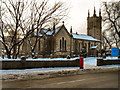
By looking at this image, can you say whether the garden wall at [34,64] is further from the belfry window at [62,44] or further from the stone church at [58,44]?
the belfry window at [62,44]

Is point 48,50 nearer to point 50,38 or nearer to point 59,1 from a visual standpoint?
point 50,38

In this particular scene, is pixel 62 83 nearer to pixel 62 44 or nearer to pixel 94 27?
pixel 62 44

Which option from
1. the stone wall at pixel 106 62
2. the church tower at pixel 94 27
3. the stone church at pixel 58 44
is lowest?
the stone wall at pixel 106 62

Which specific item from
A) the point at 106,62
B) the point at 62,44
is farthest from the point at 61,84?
the point at 62,44

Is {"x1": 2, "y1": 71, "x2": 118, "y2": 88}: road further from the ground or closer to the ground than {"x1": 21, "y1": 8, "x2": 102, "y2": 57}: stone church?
closer to the ground

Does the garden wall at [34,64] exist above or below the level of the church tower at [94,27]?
below

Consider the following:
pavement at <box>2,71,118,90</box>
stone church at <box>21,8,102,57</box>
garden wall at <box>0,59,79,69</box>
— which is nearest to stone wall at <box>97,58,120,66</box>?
garden wall at <box>0,59,79,69</box>

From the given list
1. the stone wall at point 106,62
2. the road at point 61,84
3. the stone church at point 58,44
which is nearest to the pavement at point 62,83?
the road at point 61,84

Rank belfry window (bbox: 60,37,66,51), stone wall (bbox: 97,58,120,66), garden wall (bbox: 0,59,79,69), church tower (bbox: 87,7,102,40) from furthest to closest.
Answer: church tower (bbox: 87,7,102,40) < belfry window (bbox: 60,37,66,51) < stone wall (bbox: 97,58,120,66) < garden wall (bbox: 0,59,79,69)

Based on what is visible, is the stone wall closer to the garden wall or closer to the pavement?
the garden wall

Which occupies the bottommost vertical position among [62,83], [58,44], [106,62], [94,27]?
[106,62]

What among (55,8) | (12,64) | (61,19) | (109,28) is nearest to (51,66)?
(12,64)

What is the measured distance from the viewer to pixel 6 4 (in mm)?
17547

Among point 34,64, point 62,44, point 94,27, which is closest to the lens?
point 34,64
